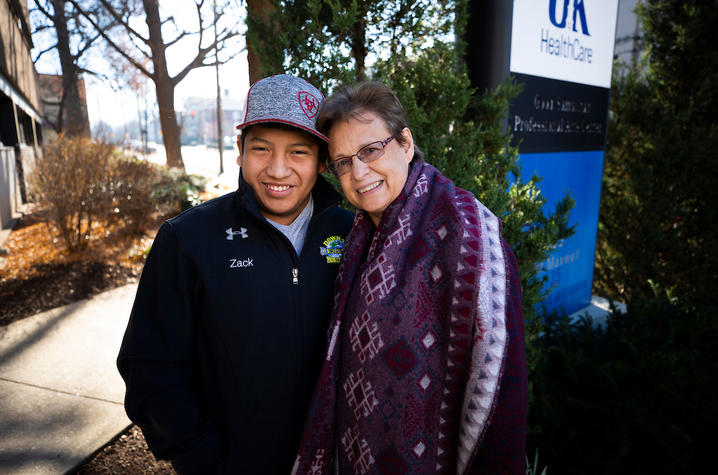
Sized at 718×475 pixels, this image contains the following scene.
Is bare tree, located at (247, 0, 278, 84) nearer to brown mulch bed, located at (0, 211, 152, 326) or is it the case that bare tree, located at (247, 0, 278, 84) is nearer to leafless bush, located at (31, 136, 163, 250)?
brown mulch bed, located at (0, 211, 152, 326)

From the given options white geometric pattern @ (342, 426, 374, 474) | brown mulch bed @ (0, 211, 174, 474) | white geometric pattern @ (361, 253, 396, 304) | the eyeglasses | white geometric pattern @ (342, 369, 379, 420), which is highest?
the eyeglasses

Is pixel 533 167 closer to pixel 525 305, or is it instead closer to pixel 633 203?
pixel 525 305

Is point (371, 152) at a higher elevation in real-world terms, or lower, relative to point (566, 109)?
lower

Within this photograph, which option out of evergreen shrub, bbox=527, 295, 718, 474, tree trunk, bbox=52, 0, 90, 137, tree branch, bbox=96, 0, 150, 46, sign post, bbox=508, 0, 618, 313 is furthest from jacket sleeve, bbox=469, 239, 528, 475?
tree trunk, bbox=52, 0, 90, 137

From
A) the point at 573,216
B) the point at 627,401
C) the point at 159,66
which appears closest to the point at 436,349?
the point at 627,401

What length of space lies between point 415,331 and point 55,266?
6.57 meters

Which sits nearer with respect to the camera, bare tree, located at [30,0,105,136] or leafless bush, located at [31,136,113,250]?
bare tree, located at [30,0,105,136]

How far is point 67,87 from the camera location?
4.61 metres

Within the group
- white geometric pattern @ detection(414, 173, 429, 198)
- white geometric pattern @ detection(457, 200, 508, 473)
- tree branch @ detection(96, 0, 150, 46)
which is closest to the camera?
white geometric pattern @ detection(457, 200, 508, 473)

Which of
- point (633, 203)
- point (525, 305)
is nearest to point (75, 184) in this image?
point (525, 305)

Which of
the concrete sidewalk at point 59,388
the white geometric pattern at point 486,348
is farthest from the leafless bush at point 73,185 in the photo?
the white geometric pattern at point 486,348

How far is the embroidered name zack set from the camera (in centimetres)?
150

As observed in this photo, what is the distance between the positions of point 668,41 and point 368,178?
5.75 meters

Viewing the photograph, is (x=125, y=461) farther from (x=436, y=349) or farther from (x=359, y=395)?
(x=436, y=349)
